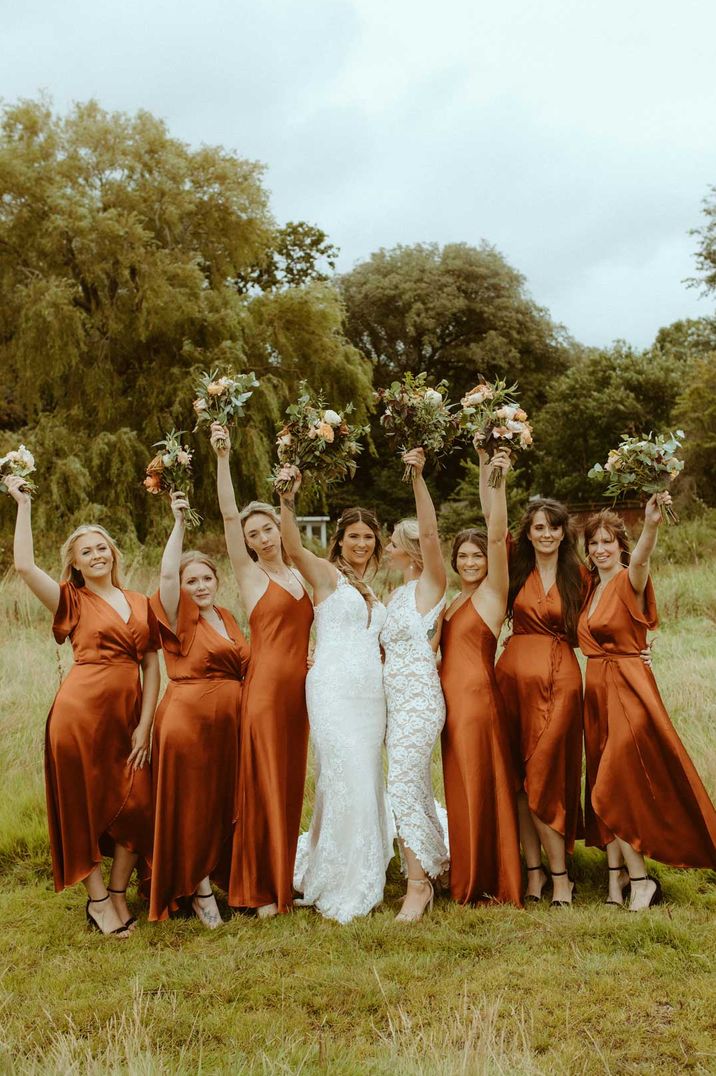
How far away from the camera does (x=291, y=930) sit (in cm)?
533

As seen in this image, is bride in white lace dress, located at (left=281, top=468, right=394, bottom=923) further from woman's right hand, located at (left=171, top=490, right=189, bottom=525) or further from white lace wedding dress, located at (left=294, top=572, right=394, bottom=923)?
woman's right hand, located at (left=171, top=490, right=189, bottom=525)

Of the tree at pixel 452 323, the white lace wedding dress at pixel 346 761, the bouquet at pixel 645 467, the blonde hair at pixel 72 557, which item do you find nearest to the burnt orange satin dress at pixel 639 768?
the bouquet at pixel 645 467

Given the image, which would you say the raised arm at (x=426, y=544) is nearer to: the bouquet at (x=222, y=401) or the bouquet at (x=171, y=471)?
the bouquet at (x=222, y=401)

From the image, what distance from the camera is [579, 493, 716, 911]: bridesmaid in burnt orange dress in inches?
215

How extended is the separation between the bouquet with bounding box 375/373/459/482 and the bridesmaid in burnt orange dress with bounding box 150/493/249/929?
4.29 ft

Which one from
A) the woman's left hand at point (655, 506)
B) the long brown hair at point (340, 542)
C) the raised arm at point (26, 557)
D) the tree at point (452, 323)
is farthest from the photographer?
the tree at point (452, 323)

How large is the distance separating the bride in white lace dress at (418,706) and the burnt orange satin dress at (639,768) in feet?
3.10

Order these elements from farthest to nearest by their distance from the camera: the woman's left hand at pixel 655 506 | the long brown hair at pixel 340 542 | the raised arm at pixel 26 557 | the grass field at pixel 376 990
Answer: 1. the long brown hair at pixel 340 542
2. the raised arm at pixel 26 557
3. the woman's left hand at pixel 655 506
4. the grass field at pixel 376 990

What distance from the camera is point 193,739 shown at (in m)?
5.56

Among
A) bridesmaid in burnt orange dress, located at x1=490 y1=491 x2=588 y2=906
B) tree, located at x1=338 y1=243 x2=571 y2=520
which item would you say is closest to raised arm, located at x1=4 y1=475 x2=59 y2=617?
bridesmaid in burnt orange dress, located at x1=490 y1=491 x2=588 y2=906

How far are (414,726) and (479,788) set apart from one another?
504 mm

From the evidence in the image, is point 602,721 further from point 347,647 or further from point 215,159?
point 215,159

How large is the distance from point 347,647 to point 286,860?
1.26m

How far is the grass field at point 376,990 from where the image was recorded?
12.5ft
